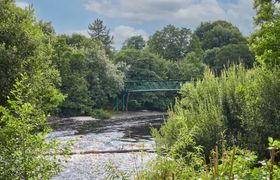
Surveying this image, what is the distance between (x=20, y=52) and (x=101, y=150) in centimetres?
707

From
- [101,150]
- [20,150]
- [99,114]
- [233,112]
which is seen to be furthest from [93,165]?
[99,114]

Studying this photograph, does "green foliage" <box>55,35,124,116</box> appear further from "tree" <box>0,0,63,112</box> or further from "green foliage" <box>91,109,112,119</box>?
"tree" <box>0,0,63,112</box>

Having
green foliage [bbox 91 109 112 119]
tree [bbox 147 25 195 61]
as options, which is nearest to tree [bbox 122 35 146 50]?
tree [bbox 147 25 195 61]

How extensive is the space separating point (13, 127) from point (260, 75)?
8599mm

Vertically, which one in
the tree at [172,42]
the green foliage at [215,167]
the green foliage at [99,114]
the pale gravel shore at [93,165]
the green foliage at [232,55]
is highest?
the tree at [172,42]

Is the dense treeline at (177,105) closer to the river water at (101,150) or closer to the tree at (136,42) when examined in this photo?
the river water at (101,150)

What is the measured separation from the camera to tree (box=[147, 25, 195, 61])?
8031 centimetres

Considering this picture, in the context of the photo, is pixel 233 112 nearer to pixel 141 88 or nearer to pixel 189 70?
pixel 141 88

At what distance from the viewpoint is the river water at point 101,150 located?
12708mm

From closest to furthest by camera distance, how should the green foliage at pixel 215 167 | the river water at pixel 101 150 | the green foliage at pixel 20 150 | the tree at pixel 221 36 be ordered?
the green foliage at pixel 215 167 < the green foliage at pixel 20 150 < the river water at pixel 101 150 < the tree at pixel 221 36

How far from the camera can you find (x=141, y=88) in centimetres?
4831

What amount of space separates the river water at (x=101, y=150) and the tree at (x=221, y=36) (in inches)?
2136

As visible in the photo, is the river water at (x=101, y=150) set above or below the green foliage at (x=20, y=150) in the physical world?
below

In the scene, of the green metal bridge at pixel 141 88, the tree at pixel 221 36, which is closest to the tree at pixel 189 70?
the green metal bridge at pixel 141 88
